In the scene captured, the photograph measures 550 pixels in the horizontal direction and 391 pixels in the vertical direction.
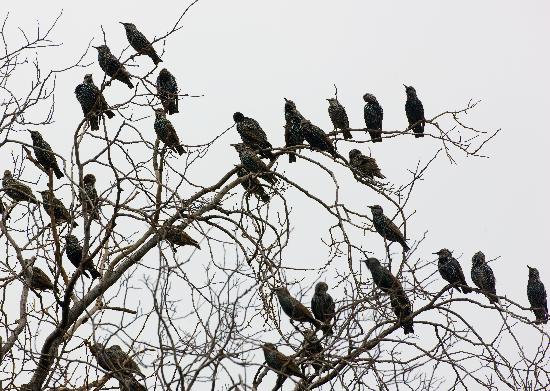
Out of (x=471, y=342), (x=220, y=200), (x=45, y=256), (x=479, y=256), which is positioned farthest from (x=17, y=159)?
(x=479, y=256)

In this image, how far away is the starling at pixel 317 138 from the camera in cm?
1006

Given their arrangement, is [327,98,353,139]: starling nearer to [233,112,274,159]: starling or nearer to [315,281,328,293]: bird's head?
[233,112,274,159]: starling

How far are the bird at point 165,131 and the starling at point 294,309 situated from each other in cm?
230

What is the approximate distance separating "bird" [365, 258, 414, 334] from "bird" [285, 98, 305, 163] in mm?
2903

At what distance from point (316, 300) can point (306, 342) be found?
2.63m

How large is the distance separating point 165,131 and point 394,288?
3.40m

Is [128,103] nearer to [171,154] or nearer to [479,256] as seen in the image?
[171,154]

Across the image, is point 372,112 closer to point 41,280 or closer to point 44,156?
point 44,156

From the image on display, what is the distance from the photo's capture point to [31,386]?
777 centimetres

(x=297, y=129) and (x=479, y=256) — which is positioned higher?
(x=297, y=129)

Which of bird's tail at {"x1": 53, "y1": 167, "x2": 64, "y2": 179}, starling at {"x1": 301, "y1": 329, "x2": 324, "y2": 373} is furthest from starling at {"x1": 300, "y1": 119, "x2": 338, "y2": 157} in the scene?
bird's tail at {"x1": 53, "y1": 167, "x2": 64, "y2": 179}

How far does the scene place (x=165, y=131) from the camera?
1001 cm

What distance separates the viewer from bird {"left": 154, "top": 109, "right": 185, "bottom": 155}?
9.88 m

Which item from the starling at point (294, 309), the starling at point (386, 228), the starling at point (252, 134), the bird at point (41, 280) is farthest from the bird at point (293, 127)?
the bird at point (41, 280)
